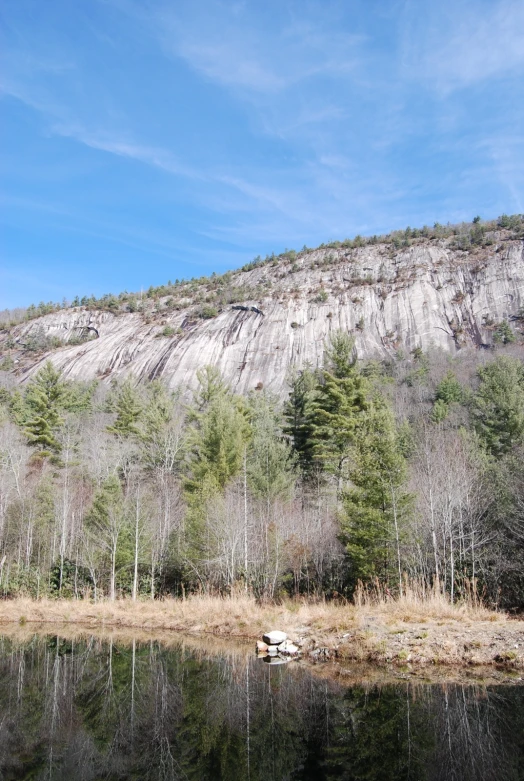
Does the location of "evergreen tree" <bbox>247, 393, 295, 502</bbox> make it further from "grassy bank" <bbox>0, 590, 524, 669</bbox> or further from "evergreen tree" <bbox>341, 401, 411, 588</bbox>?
"evergreen tree" <bbox>341, 401, 411, 588</bbox>

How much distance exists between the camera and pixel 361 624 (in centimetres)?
1292

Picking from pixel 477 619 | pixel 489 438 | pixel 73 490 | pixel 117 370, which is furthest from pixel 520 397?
pixel 117 370

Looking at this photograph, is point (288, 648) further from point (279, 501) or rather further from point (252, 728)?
point (279, 501)

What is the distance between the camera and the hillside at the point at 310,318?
74.1m

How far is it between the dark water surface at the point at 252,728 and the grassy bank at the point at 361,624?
164 centimetres

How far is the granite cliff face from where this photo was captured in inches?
2908

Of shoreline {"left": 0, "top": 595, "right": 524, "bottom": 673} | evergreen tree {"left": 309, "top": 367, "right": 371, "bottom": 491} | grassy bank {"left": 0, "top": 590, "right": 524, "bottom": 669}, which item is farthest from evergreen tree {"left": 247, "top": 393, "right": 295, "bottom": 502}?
shoreline {"left": 0, "top": 595, "right": 524, "bottom": 673}

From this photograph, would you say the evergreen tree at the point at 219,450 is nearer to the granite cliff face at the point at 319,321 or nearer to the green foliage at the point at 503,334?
the granite cliff face at the point at 319,321

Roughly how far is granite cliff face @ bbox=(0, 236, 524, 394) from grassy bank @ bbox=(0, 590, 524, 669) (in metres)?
47.9

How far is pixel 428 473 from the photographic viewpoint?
68.3ft

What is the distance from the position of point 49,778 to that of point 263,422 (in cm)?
2807

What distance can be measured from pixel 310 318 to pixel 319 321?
1.67m

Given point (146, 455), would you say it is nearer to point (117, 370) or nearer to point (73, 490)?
point (73, 490)

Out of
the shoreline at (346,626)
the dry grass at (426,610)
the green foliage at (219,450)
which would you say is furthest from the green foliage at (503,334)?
the dry grass at (426,610)
